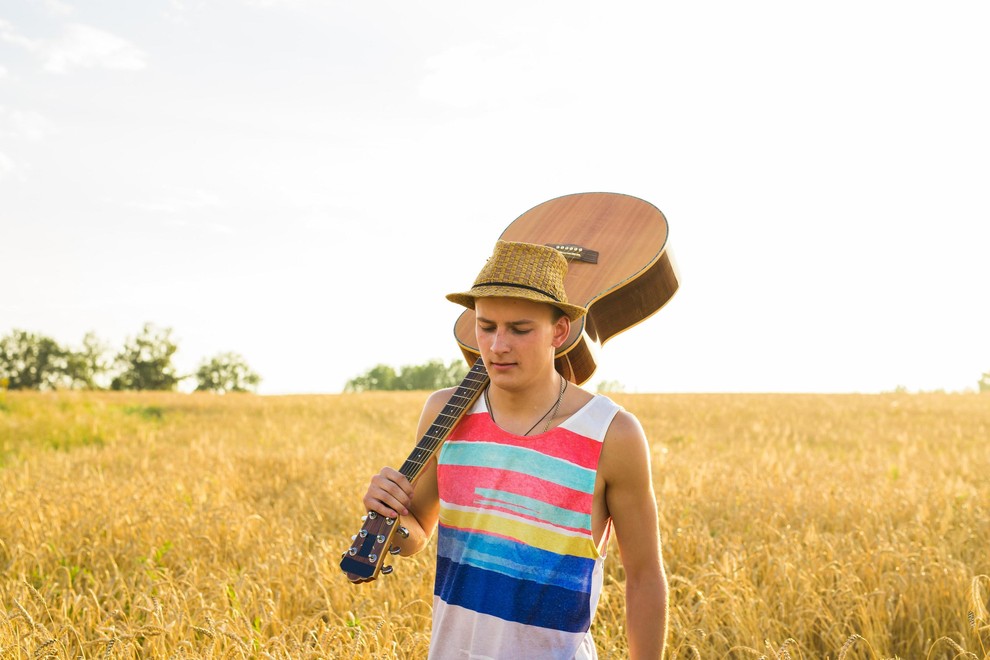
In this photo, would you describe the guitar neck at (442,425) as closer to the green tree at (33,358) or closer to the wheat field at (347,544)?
the wheat field at (347,544)

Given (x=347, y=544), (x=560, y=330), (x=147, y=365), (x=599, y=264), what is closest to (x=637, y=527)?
(x=560, y=330)

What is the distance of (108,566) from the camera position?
543cm

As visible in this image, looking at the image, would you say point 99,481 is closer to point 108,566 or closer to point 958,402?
point 108,566

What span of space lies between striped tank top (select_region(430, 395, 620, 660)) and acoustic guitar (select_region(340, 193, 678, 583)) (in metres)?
0.46

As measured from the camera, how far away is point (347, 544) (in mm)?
5781

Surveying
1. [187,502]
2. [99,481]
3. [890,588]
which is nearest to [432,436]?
[890,588]

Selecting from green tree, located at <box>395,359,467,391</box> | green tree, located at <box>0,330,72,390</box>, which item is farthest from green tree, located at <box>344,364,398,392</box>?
green tree, located at <box>0,330,72,390</box>

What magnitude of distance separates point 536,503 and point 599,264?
1.48 meters

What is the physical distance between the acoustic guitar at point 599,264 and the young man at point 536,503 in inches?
15.4

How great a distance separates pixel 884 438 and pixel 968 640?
1159 cm

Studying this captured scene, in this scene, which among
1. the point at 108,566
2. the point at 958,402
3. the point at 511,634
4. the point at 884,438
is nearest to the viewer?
the point at 511,634

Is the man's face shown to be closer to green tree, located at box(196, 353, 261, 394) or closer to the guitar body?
the guitar body

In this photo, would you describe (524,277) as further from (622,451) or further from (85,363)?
(85,363)

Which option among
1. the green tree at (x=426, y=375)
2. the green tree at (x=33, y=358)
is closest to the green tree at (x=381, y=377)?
the green tree at (x=426, y=375)
